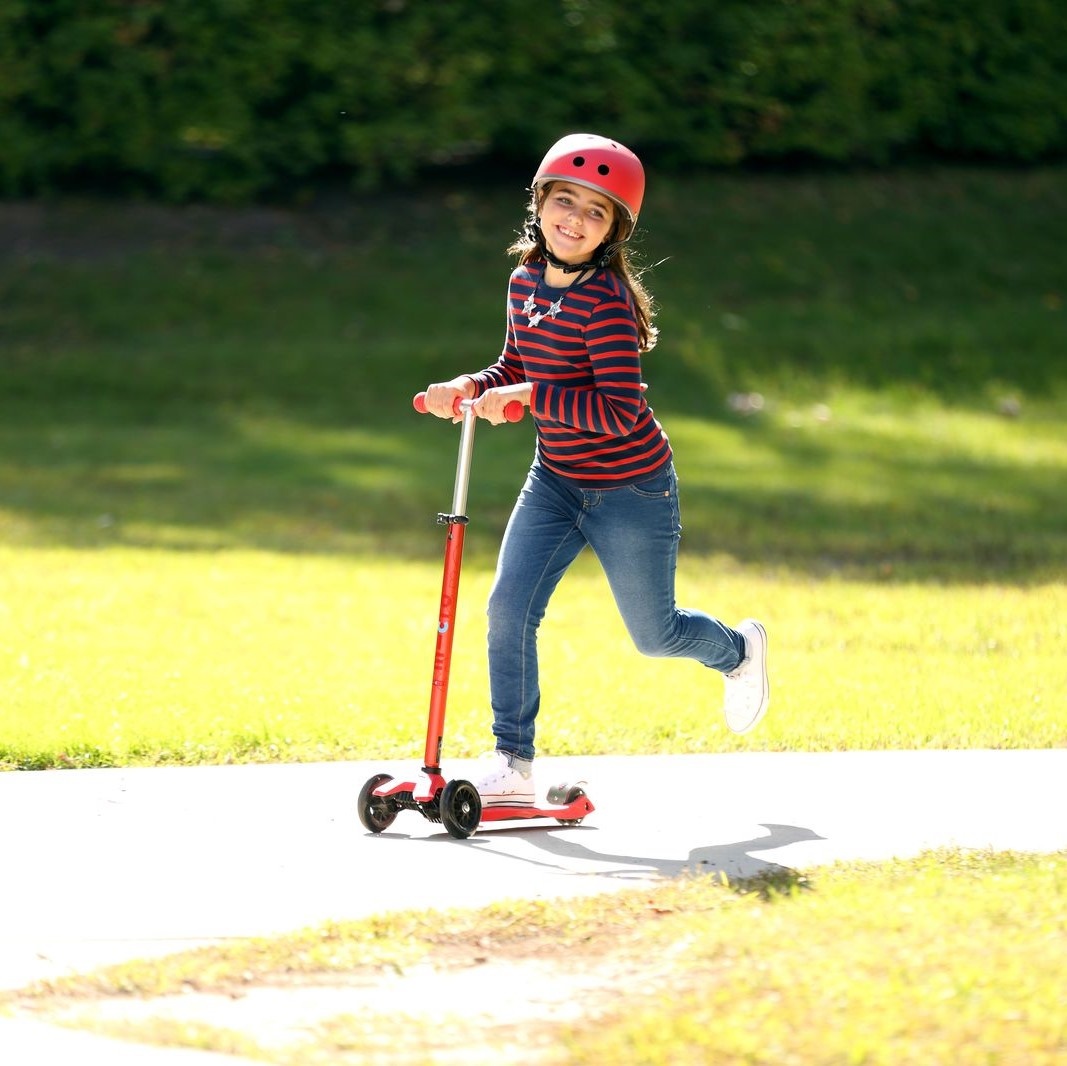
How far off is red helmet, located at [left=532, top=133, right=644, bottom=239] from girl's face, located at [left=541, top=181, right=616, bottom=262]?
47 millimetres

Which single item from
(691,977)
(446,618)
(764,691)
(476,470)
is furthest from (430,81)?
(691,977)

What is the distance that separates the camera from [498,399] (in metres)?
4.67

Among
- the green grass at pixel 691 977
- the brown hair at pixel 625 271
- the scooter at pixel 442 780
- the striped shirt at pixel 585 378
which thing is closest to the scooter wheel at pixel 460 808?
the scooter at pixel 442 780

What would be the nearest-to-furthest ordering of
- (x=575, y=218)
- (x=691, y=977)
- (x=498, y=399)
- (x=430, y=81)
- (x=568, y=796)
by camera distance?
(x=691, y=977)
(x=498, y=399)
(x=575, y=218)
(x=568, y=796)
(x=430, y=81)

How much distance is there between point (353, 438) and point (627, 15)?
5.75m

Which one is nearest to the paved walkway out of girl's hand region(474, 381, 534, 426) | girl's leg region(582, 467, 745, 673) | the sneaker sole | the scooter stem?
the sneaker sole

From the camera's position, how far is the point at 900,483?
12.2m

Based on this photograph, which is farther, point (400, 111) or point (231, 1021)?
point (400, 111)

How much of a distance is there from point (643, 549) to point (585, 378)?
50 centimetres

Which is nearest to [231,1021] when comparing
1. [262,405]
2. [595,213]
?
[595,213]

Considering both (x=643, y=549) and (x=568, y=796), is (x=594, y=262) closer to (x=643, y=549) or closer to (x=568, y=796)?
(x=643, y=549)

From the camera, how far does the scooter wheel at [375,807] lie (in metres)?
4.85

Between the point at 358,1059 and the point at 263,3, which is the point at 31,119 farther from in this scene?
the point at 358,1059

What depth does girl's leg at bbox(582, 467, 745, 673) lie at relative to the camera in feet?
16.3
